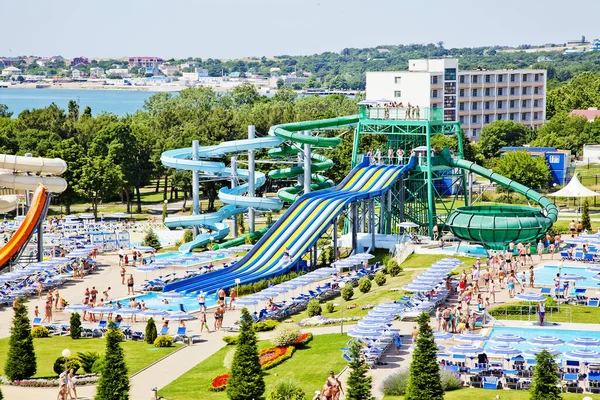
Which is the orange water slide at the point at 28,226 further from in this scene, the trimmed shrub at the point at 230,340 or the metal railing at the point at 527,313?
the metal railing at the point at 527,313

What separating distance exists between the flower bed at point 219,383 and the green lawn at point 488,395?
6515mm

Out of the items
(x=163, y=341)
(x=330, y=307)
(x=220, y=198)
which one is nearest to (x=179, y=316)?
(x=163, y=341)

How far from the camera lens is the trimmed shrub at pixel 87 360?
45.7m

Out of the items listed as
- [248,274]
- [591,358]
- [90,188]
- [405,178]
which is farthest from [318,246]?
[591,358]

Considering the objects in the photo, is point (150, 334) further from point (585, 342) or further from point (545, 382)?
point (545, 382)

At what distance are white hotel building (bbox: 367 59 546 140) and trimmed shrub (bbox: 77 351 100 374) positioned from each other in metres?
86.6

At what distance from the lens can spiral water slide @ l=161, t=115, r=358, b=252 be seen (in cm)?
7925

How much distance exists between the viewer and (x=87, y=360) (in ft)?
151

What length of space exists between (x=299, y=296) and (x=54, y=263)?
17329 mm

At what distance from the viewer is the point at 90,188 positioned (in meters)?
96.2

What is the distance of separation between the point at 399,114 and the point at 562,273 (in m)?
24.3

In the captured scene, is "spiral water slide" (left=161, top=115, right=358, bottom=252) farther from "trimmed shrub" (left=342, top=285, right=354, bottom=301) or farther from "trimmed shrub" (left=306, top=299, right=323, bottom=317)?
"trimmed shrub" (left=306, top=299, right=323, bottom=317)

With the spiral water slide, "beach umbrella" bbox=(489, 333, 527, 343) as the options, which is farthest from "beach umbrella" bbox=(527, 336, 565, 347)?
the spiral water slide

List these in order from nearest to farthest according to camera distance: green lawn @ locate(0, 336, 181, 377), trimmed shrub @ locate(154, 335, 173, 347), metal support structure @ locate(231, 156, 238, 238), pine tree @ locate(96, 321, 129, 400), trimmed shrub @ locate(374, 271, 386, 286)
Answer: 1. pine tree @ locate(96, 321, 129, 400)
2. green lawn @ locate(0, 336, 181, 377)
3. trimmed shrub @ locate(154, 335, 173, 347)
4. trimmed shrub @ locate(374, 271, 386, 286)
5. metal support structure @ locate(231, 156, 238, 238)
